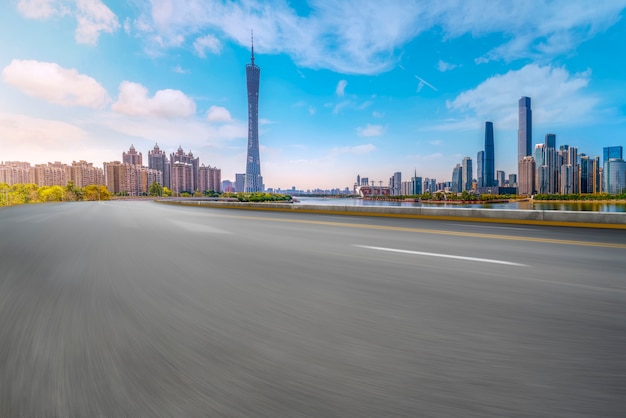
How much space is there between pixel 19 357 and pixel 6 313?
124cm

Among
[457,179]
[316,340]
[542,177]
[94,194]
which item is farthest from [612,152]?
[94,194]

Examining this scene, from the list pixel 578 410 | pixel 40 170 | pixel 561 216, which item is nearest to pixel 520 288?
pixel 578 410

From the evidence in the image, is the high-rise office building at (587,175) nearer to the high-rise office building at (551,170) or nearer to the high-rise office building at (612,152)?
the high-rise office building at (551,170)

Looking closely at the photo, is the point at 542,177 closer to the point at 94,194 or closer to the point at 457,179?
the point at 457,179

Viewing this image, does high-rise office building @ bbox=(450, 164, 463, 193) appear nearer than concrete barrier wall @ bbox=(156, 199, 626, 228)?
No

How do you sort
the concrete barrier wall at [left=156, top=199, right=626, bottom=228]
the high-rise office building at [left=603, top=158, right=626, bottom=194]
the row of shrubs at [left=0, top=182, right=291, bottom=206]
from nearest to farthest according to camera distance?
the concrete barrier wall at [left=156, top=199, right=626, bottom=228], the high-rise office building at [left=603, top=158, right=626, bottom=194], the row of shrubs at [left=0, top=182, right=291, bottom=206]

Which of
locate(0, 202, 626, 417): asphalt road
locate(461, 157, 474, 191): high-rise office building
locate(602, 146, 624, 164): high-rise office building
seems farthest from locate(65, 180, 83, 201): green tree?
locate(602, 146, 624, 164): high-rise office building

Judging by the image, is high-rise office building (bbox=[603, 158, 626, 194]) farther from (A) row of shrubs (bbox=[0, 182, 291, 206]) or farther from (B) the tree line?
(B) the tree line

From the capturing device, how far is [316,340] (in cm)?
211

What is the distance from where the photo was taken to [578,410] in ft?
4.53

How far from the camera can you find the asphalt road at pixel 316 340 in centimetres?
146

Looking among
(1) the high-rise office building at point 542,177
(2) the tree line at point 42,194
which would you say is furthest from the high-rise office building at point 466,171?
(2) the tree line at point 42,194

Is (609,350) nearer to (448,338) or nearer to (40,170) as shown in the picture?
(448,338)

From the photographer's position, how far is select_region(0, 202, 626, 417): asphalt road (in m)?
1.46
